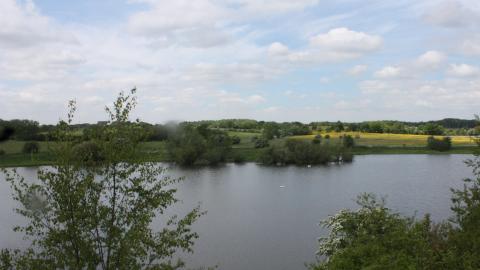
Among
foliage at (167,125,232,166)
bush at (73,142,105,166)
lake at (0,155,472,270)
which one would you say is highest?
bush at (73,142,105,166)

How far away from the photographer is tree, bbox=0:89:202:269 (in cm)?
912

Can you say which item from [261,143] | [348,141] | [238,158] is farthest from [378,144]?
[238,158]

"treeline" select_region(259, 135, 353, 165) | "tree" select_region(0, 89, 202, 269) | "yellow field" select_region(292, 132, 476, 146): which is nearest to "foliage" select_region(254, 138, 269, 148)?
Result: "yellow field" select_region(292, 132, 476, 146)

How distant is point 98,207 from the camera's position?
31.3 ft

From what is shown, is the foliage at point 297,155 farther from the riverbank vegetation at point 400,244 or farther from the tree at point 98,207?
the tree at point 98,207

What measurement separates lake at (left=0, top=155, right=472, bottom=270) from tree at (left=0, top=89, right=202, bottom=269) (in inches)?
549

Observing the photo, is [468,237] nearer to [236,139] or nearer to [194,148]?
[194,148]

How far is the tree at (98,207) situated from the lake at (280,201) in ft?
45.7

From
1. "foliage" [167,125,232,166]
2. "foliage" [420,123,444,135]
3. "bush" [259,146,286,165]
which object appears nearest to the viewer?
"foliage" [167,125,232,166]

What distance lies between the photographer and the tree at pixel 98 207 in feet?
29.9

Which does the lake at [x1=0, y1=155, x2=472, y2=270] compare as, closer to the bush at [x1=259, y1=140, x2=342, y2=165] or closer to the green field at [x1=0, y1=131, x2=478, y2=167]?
the bush at [x1=259, y1=140, x2=342, y2=165]

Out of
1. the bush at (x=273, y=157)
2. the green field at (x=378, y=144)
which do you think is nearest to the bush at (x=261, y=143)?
the green field at (x=378, y=144)

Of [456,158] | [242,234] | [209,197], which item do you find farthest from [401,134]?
[242,234]

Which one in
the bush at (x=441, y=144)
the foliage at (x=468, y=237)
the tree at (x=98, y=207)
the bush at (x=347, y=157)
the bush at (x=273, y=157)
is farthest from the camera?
the bush at (x=441, y=144)
